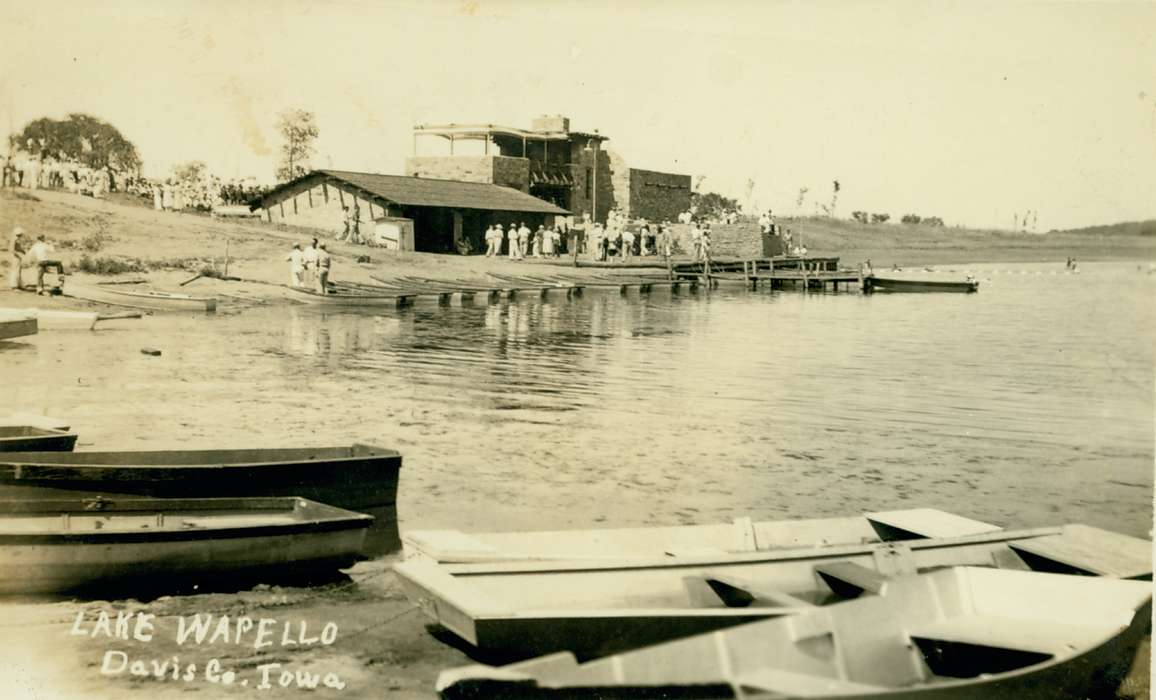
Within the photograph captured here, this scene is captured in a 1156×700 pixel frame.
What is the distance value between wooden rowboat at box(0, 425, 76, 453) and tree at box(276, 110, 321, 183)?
423 inches

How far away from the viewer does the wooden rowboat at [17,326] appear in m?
14.5

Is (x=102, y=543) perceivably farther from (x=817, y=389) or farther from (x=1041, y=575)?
(x=817, y=389)

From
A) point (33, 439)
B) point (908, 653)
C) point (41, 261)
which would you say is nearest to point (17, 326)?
point (41, 261)

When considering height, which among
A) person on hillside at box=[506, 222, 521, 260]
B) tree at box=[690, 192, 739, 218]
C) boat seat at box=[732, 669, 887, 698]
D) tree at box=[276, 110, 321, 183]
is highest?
tree at box=[690, 192, 739, 218]

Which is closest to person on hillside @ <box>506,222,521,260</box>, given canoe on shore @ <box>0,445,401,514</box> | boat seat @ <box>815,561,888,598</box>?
canoe on shore @ <box>0,445,401,514</box>

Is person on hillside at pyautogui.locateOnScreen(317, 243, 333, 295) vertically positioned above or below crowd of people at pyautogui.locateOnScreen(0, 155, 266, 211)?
below

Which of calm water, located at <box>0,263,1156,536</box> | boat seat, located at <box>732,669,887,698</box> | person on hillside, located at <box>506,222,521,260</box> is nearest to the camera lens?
boat seat, located at <box>732,669,887,698</box>

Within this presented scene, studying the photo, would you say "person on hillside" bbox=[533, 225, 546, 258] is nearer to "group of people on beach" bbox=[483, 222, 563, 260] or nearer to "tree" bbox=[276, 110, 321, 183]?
"group of people on beach" bbox=[483, 222, 563, 260]

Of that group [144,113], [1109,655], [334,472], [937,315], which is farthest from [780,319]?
[1109,655]

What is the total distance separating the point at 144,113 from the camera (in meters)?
14.7

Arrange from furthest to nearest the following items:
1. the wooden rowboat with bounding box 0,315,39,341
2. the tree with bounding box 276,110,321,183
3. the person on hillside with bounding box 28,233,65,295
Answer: the tree with bounding box 276,110,321,183 < the person on hillside with bounding box 28,233,65,295 < the wooden rowboat with bounding box 0,315,39,341

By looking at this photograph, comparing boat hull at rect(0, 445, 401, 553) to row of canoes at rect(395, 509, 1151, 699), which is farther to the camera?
boat hull at rect(0, 445, 401, 553)

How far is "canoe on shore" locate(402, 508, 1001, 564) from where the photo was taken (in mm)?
6656

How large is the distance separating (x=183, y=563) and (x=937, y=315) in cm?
2793
